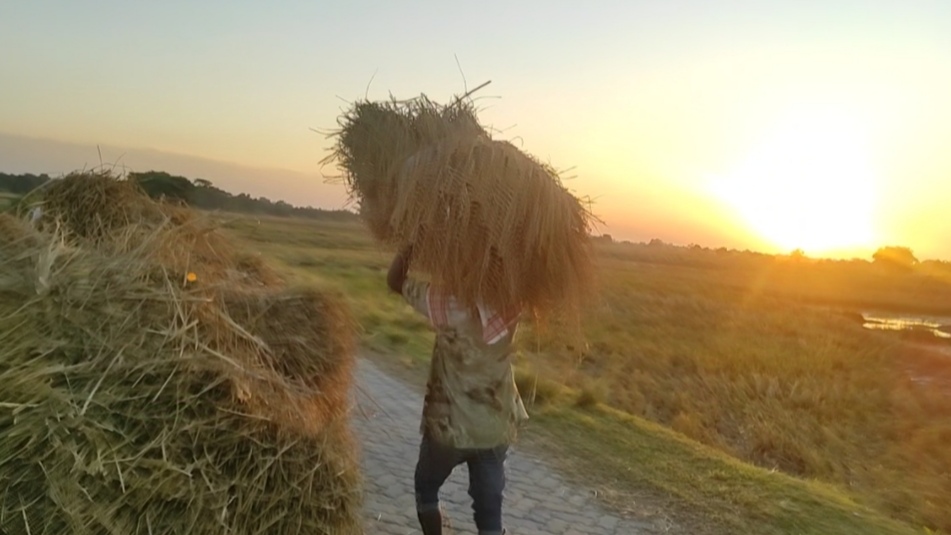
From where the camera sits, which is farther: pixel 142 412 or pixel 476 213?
pixel 476 213

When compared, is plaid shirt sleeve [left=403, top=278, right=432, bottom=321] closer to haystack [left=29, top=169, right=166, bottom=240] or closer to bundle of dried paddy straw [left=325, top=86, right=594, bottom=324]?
bundle of dried paddy straw [left=325, top=86, right=594, bottom=324]

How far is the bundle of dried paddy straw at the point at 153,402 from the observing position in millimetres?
2393

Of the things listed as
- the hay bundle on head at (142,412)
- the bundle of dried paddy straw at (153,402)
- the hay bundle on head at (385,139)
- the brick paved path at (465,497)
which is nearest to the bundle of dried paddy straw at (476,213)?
the hay bundle on head at (385,139)

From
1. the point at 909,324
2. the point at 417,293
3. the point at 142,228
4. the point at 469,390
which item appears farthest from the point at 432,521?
the point at 909,324

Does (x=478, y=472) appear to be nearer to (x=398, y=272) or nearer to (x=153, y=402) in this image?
(x=398, y=272)

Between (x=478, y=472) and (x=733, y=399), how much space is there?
620 inches

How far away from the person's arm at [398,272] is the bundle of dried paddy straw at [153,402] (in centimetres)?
54

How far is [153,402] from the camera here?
8.40 feet

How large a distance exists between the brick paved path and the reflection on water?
110 feet

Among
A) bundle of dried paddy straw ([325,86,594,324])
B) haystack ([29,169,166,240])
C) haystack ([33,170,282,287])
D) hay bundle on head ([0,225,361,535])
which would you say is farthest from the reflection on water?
hay bundle on head ([0,225,361,535])

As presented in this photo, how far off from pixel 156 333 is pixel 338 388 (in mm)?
799

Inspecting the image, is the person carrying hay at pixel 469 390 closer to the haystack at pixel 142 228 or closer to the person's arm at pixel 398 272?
the person's arm at pixel 398 272

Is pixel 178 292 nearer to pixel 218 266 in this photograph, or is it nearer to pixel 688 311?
pixel 218 266

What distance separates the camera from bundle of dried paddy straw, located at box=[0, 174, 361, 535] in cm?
239
